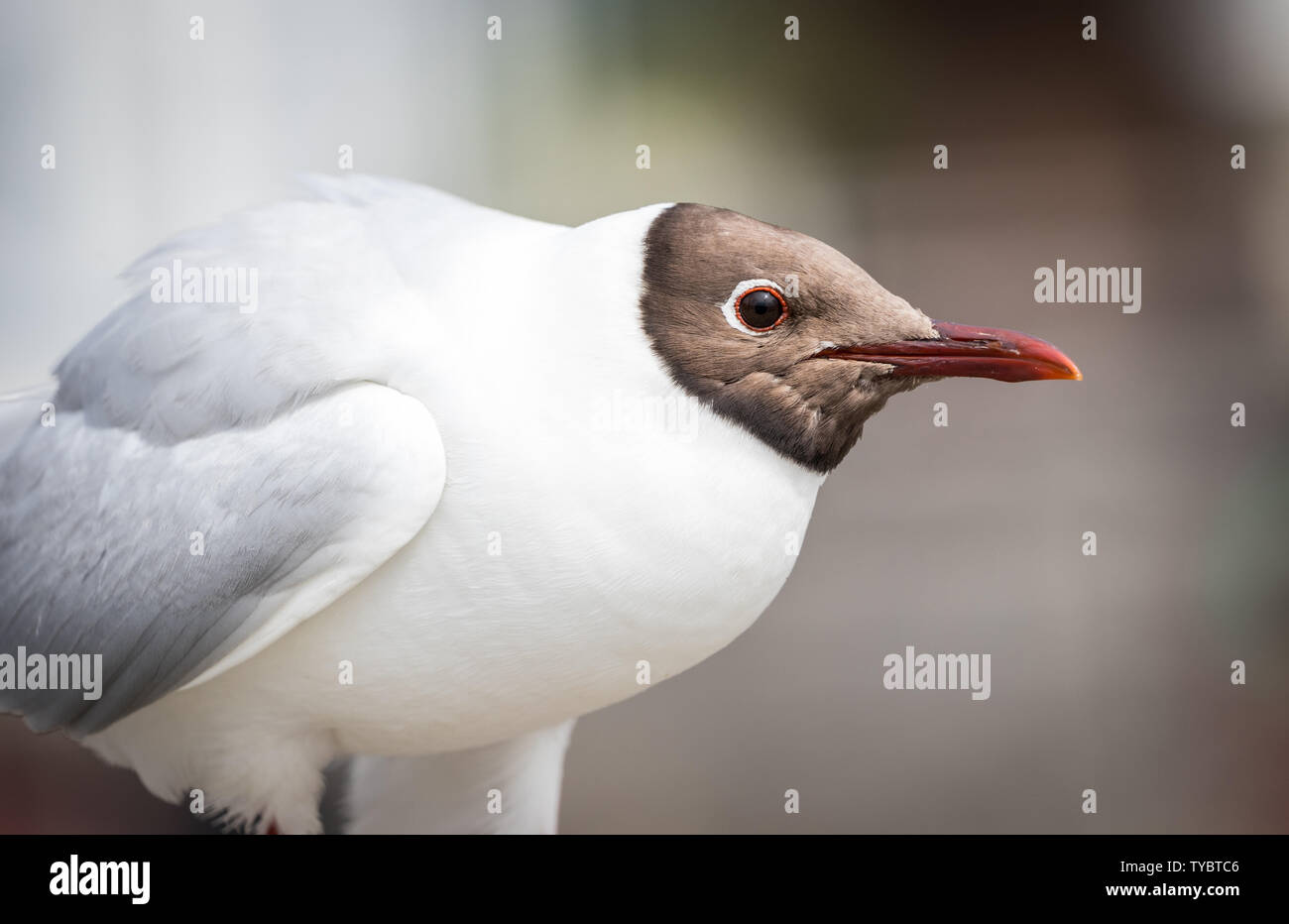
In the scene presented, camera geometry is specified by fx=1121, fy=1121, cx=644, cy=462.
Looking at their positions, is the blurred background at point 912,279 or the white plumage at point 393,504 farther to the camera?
the blurred background at point 912,279

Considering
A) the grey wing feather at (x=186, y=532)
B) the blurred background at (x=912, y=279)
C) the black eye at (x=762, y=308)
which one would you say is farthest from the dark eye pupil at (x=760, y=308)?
the blurred background at (x=912, y=279)

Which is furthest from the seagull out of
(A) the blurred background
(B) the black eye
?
(A) the blurred background

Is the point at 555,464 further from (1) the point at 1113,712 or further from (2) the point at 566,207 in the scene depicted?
(1) the point at 1113,712

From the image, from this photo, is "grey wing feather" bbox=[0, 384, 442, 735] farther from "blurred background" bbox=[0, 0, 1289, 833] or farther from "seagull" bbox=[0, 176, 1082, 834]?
"blurred background" bbox=[0, 0, 1289, 833]

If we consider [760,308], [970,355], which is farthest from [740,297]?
[970,355]

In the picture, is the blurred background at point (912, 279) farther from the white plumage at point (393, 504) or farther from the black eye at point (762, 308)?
the black eye at point (762, 308)

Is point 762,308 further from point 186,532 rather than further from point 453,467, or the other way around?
point 186,532
